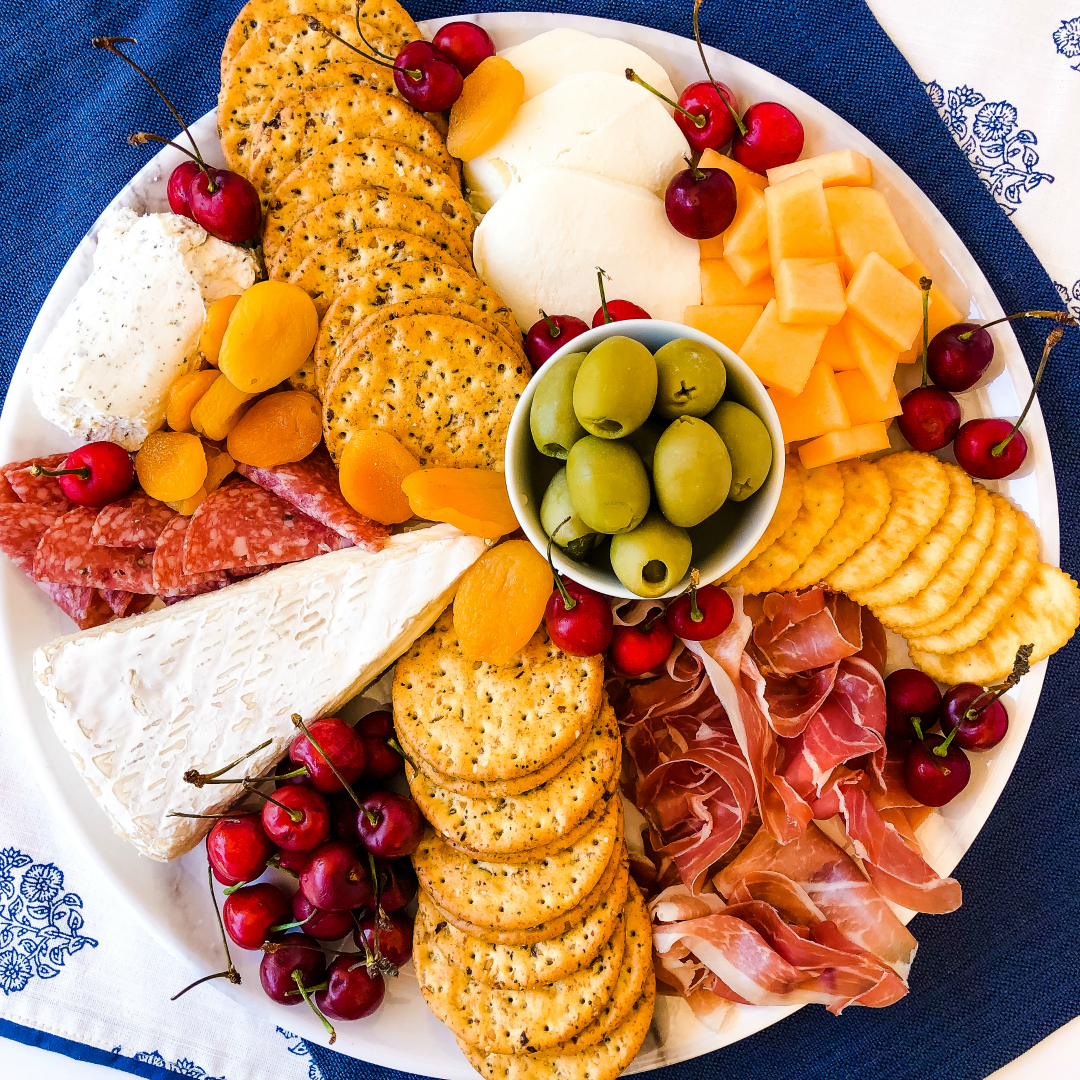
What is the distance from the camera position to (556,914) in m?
1.27

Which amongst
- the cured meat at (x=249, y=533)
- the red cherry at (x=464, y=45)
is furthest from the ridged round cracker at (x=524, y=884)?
the red cherry at (x=464, y=45)

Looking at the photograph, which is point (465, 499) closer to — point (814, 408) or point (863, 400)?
point (814, 408)

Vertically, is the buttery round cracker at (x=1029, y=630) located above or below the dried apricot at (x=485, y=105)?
below

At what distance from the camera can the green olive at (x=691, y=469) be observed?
1108 millimetres

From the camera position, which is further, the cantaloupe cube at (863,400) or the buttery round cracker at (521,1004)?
the cantaloupe cube at (863,400)

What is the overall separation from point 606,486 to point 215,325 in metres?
0.72

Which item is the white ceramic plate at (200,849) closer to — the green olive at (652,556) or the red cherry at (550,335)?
the red cherry at (550,335)

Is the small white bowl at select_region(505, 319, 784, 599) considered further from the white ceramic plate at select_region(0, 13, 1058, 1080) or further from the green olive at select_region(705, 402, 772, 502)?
the white ceramic plate at select_region(0, 13, 1058, 1080)

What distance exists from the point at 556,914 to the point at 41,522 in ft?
3.55

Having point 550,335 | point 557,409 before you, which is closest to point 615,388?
point 557,409

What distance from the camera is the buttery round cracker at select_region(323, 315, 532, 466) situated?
A: 4.33 feet

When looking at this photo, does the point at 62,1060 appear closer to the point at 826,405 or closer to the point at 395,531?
the point at 395,531

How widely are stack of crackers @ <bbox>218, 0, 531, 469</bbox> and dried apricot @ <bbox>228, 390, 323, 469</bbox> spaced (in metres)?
0.04

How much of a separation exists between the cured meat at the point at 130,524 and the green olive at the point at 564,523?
2.13 feet
